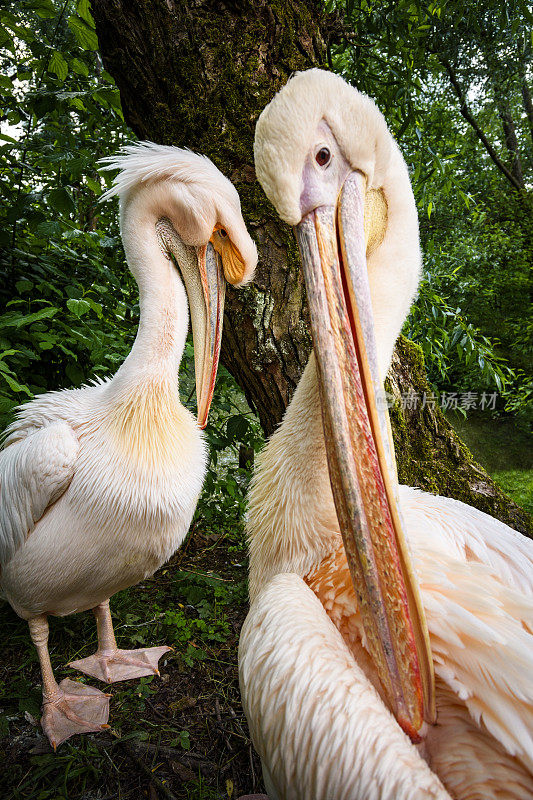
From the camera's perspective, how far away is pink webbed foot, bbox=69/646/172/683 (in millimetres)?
A: 1986

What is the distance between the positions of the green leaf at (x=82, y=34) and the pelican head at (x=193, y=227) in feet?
1.19

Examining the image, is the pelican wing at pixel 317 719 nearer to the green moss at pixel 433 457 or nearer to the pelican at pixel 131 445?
the pelican at pixel 131 445

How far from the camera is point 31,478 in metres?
1.70

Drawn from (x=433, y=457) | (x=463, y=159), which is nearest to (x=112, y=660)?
(x=433, y=457)

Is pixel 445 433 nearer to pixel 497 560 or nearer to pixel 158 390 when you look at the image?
pixel 497 560

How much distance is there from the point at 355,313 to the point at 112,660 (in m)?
1.88

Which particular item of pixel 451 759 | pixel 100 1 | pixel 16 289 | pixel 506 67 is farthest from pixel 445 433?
pixel 506 67

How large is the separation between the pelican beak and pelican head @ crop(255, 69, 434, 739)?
0.76 metres

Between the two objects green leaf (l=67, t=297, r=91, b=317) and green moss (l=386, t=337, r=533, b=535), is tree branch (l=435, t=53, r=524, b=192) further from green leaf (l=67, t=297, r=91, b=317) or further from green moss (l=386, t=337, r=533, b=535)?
green leaf (l=67, t=297, r=91, b=317)

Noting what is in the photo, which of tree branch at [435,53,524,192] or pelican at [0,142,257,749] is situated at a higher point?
tree branch at [435,53,524,192]

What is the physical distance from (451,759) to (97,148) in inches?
107

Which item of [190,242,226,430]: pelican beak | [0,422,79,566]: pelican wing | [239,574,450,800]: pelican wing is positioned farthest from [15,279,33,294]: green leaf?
[239,574,450,800]: pelican wing

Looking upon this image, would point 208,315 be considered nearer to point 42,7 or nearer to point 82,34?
point 82,34

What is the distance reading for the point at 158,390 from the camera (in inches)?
70.6
